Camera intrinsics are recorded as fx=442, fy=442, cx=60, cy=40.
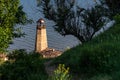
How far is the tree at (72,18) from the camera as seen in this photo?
62.4ft

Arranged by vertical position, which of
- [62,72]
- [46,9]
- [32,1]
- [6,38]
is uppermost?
[32,1]

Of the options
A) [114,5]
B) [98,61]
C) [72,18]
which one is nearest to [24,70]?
[98,61]

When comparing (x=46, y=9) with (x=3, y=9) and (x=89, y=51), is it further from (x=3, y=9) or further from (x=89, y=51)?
(x=89, y=51)

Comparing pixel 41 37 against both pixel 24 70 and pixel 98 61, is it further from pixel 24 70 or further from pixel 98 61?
pixel 98 61

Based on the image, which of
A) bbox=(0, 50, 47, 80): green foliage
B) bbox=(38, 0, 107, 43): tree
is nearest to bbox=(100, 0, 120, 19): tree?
bbox=(38, 0, 107, 43): tree

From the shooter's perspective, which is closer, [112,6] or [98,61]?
[98,61]

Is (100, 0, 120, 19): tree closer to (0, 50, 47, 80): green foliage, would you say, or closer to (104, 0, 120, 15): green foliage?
(104, 0, 120, 15): green foliage

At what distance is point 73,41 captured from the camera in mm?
22406

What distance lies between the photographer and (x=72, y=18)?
19.9 metres

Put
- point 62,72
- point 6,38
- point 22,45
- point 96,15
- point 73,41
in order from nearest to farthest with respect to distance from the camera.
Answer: point 62,72
point 6,38
point 96,15
point 73,41
point 22,45

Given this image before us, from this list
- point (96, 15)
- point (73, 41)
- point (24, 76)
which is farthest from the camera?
point (73, 41)

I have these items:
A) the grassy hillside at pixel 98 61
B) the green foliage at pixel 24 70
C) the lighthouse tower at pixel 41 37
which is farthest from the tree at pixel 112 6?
the green foliage at pixel 24 70

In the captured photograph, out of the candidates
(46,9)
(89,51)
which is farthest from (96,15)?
(89,51)

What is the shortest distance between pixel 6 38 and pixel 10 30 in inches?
17.2
